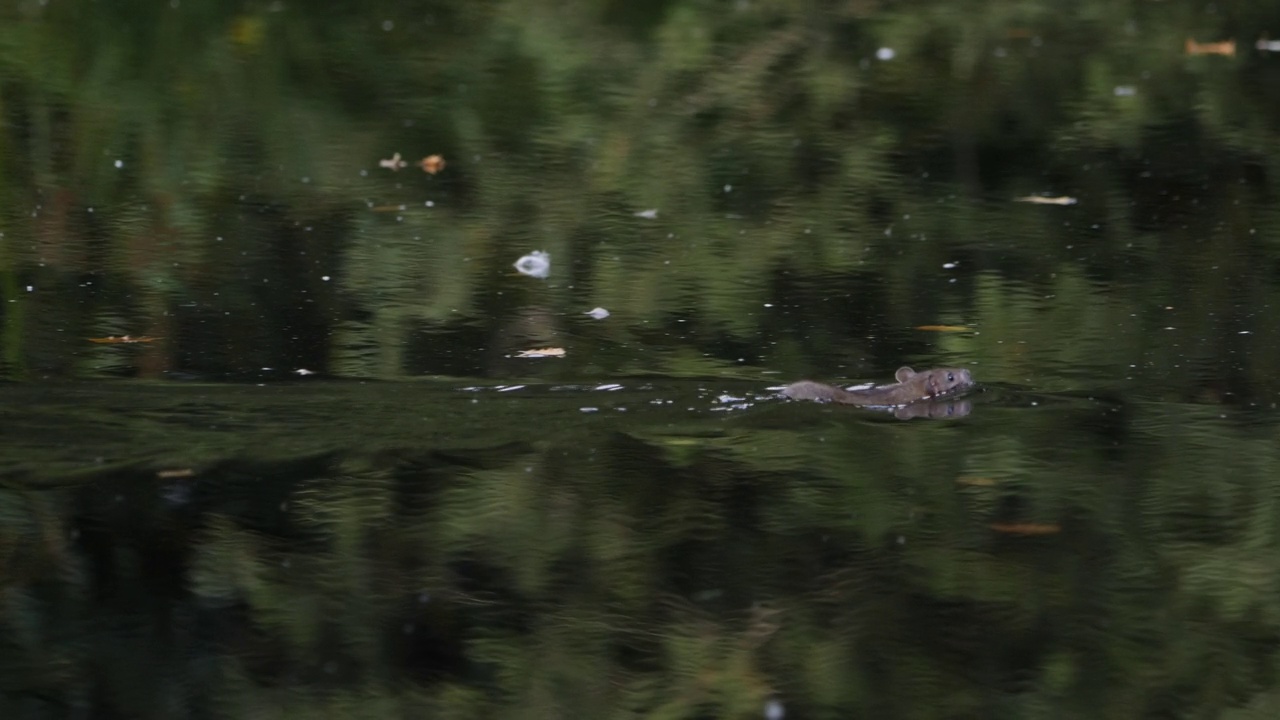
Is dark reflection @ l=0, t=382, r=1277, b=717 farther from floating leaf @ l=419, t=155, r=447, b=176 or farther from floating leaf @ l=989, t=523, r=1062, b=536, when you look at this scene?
floating leaf @ l=419, t=155, r=447, b=176

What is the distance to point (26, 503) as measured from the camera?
6.09m

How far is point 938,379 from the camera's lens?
7.13 m

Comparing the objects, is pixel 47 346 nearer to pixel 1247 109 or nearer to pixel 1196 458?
pixel 1196 458

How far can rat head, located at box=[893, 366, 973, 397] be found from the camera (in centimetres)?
711

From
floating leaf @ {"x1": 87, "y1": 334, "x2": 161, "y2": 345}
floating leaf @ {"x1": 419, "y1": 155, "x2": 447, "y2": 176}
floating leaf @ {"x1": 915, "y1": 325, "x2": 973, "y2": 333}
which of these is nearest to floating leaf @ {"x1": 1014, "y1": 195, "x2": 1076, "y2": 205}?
floating leaf @ {"x1": 915, "y1": 325, "x2": 973, "y2": 333}

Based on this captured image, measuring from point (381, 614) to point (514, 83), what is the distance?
9370 mm

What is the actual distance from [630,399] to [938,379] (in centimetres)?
120

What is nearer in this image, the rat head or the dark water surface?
the dark water surface

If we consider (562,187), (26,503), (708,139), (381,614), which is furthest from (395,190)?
(381,614)

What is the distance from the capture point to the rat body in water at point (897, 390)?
7102 mm

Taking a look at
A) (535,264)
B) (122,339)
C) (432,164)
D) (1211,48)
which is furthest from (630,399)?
(1211,48)

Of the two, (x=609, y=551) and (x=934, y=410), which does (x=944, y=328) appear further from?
(x=609, y=551)

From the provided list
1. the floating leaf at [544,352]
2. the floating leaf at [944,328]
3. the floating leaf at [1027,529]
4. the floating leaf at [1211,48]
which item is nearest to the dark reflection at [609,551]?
the floating leaf at [1027,529]

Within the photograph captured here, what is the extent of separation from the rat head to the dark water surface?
0.13 m
